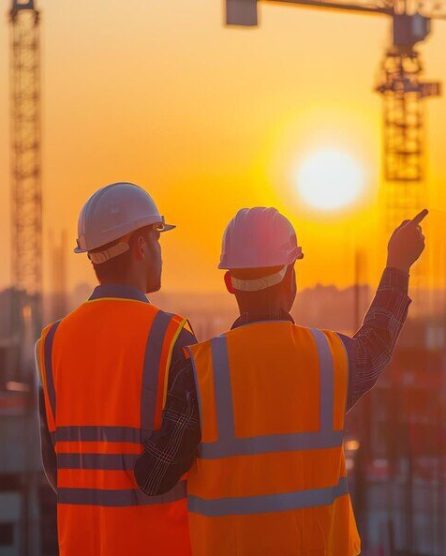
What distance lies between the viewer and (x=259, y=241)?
3.47m

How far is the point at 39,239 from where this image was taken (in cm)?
6031

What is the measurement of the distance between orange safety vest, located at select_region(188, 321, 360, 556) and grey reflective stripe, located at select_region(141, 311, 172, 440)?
217 mm

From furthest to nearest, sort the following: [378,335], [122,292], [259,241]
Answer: [122,292], [378,335], [259,241]

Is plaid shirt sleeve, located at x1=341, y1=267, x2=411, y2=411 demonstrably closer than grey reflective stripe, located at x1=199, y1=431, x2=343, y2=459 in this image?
No

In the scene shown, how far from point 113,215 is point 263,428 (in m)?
0.87

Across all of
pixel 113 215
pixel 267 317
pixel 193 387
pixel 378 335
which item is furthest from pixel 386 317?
pixel 113 215

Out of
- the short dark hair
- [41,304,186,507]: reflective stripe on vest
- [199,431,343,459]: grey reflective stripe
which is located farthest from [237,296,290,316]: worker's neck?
the short dark hair

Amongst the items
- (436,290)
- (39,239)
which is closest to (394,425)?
(436,290)

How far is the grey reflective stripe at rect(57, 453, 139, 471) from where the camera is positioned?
3.54 m

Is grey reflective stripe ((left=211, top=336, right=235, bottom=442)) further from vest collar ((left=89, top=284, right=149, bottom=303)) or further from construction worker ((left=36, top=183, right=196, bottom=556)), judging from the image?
vest collar ((left=89, top=284, right=149, bottom=303))

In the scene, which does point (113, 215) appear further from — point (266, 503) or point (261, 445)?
point (266, 503)

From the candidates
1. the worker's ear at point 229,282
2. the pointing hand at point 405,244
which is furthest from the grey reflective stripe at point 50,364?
the pointing hand at point 405,244

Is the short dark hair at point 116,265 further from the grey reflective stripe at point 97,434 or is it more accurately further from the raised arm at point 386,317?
the raised arm at point 386,317

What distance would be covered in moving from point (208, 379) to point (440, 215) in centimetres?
130
